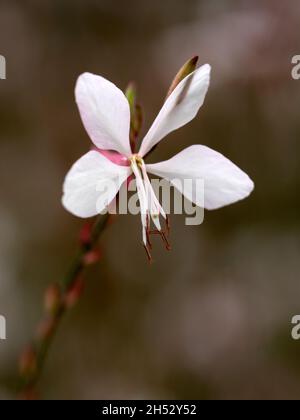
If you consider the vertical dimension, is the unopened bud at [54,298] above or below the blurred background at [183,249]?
below

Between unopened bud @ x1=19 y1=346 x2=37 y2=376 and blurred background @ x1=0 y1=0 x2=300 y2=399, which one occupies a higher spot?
blurred background @ x1=0 y1=0 x2=300 y2=399

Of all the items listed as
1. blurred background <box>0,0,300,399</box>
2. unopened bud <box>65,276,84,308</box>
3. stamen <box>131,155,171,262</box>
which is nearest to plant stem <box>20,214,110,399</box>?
unopened bud <box>65,276,84,308</box>

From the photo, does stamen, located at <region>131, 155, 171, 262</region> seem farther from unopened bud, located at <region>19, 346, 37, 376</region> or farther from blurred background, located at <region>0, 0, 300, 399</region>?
blurred background, located at <region>0, 0, 300, 399</region>

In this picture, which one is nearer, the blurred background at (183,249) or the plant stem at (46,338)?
the plant stem at (46,338)

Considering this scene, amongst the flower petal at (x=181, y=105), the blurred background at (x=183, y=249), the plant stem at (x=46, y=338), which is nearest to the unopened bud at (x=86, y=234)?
the plant stem at (x=46, y=338)

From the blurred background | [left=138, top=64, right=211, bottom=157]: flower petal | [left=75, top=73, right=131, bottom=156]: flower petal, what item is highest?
the blurred background

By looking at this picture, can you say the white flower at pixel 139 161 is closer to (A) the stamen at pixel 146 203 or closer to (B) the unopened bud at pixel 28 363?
(A) the stamen at pixel 146 203

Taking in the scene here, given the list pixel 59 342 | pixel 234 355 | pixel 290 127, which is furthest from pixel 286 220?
pixel 59 342
